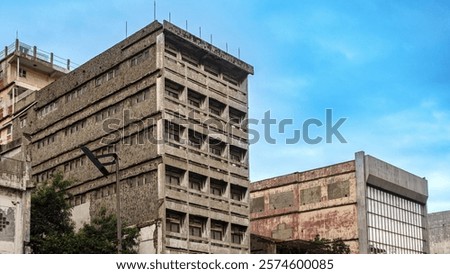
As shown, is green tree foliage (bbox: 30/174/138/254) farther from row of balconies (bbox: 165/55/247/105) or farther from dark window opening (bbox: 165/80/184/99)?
row of balconies (bbox: 165/55/247/105)

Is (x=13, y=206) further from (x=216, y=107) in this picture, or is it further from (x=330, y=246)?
(x=330, y=246)

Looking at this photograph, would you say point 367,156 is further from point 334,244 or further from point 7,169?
point 7,169

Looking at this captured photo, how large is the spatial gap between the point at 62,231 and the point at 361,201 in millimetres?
27240

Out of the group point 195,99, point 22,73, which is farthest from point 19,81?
point 195,99

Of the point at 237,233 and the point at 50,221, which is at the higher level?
the point at 50,221

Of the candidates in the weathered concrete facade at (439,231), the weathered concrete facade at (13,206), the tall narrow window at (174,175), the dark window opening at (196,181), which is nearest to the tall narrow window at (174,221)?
the tall narrow window at (174,175)

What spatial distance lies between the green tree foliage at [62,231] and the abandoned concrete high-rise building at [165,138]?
9.12ft

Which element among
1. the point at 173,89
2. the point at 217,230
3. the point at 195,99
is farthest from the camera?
the point at 195,99

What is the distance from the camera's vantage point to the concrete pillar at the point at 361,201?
2261 inches

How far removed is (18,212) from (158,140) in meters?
Answer: 13.8

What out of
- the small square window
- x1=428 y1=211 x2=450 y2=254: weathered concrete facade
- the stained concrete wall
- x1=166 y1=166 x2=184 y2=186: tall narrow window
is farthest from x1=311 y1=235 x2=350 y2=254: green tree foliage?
the small square window

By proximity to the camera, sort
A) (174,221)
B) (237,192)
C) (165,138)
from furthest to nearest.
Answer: (237,192) < (165,138) < (174,221)

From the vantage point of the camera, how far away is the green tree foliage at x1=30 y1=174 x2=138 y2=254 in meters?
37.3

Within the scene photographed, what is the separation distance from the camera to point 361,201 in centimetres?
5822
